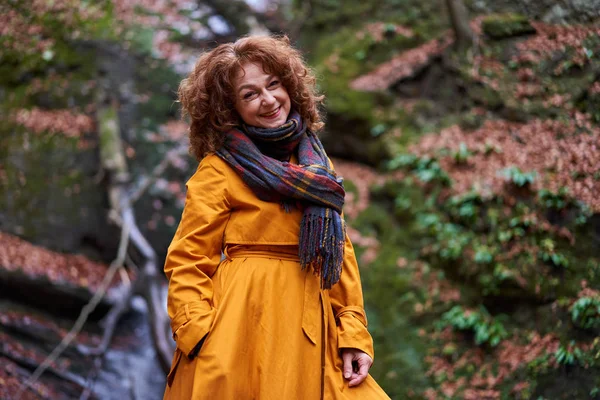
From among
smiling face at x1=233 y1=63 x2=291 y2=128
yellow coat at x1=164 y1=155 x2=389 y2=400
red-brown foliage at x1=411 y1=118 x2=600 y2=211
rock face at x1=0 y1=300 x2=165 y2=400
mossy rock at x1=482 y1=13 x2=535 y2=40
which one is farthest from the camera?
mossy rock at x1=482 y1=13 x2=535 y2=40

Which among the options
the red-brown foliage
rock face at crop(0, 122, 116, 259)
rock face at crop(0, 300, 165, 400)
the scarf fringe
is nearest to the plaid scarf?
the scarf fringe

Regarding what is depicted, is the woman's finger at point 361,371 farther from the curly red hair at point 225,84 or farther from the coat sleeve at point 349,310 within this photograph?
the curly red hair at point 225,84

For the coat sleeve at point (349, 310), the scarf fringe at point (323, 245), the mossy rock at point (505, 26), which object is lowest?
the coat sleeve at point (349, 310)

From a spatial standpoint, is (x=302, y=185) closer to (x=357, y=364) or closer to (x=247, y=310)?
(x=247, y=310)

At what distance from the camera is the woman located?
6.91ft

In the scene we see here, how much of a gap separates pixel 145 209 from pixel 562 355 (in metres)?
4.90

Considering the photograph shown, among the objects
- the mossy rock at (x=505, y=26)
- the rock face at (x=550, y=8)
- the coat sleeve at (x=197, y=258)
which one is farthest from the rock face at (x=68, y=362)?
the mossy rock at (x=505, y=26)

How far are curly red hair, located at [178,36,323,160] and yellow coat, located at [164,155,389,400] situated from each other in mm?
152

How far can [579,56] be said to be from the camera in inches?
176

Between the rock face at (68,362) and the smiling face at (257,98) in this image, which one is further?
the rock face at (68,362)

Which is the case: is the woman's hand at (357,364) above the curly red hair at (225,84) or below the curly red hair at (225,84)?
below

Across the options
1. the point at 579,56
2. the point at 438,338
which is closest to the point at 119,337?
the point at 438,338

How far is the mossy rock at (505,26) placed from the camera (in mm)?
5773

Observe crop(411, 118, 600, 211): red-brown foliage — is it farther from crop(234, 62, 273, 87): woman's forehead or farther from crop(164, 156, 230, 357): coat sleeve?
crop(164, 156, 230, 357): coat sleeve
